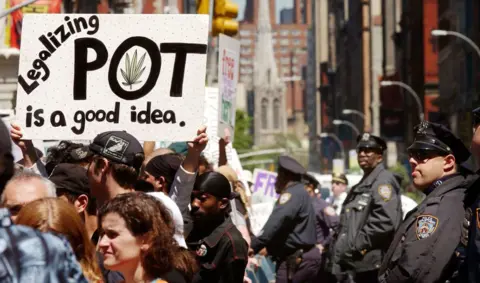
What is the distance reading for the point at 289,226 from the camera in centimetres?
1364

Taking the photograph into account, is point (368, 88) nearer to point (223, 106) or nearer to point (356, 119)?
point (356, 119)

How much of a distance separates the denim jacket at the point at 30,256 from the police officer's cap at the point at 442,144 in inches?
186

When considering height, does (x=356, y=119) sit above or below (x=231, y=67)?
below

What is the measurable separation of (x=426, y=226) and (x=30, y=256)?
4.40m

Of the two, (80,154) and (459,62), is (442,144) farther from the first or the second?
(459,62)

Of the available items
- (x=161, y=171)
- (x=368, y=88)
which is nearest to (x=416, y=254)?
(x=161, y=171)

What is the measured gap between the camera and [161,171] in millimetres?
8266

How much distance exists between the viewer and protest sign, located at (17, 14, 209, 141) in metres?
8.37

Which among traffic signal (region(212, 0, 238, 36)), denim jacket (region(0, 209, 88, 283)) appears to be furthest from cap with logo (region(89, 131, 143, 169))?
traffic signal (region(212, 0, 238, 36))

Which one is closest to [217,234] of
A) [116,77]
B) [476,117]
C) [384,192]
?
[116,77]

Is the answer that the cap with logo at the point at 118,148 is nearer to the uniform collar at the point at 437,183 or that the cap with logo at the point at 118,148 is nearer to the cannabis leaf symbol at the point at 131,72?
the cannabis leaf symbol at the point at 131,72

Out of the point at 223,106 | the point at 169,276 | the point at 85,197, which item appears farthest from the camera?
the point at 223,106

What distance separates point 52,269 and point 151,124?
4.83 m

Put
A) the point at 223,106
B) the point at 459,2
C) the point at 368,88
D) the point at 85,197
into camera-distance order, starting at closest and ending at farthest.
Result: 1. the point at 85,197
2. the point at 223,106
3. the point at 459,2
4. the point at 368,88
